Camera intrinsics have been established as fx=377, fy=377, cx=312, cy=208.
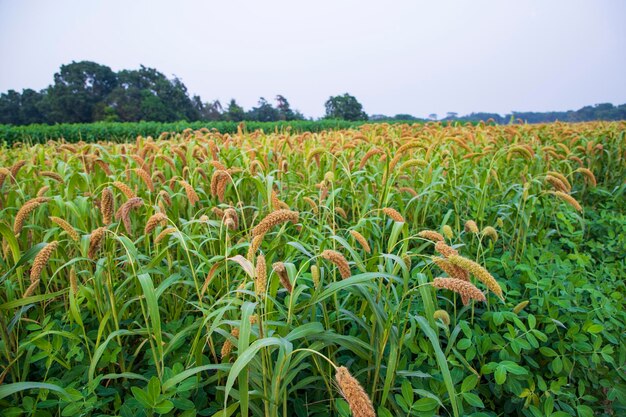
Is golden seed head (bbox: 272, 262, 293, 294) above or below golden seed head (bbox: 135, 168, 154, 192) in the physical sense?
below

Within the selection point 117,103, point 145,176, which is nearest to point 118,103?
point 117,103

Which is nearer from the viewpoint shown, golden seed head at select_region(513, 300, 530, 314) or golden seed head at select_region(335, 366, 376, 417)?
golden seed head at select_region(335, 366, 376, 417)

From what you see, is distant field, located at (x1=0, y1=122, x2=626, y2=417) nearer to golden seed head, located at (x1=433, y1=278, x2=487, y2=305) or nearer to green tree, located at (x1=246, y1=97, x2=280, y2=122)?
golden seed head, located at (x1=433, y1=278, x2=487, y2=305)

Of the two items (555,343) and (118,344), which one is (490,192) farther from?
(118,344)

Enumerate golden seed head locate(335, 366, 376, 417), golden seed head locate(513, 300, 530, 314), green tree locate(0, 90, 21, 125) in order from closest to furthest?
golden seed head locate(335, 366, 376, 417) < golden seed head locate(513, 300, 530, 314) < green tree locate(0, 90, 21, 125)

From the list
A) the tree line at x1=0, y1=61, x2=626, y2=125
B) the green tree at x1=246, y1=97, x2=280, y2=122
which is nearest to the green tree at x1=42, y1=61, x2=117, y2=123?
the tree line at x1=0, y1=61, x2=626, y2=125

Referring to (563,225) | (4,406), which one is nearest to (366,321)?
(4,406)

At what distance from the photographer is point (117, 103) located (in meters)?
45.6

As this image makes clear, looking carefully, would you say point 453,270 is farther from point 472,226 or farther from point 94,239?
point 94,239

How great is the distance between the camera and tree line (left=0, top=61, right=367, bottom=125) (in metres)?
43.8

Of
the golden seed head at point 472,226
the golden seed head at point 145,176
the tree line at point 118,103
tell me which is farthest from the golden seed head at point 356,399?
the tree line at point 118,103

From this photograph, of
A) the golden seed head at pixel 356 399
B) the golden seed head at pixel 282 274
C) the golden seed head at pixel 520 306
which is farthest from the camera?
the golden seed head at pixel 520 306

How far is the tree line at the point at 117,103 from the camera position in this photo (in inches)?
1726

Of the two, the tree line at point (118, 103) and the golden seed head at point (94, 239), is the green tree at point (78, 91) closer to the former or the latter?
the tree line at point (118, 103)
